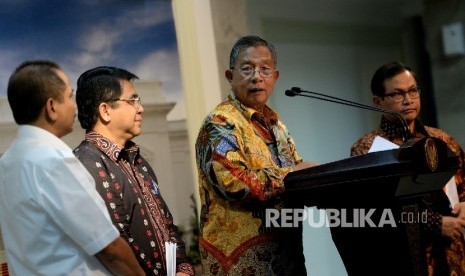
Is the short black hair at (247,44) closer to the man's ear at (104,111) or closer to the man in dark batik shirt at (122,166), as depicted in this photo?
the man in dark batik shirt at (122,166)

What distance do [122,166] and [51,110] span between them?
49 cm

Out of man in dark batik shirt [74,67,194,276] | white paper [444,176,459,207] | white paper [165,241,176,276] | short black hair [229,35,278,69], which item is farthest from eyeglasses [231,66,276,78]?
white paper [444,176,459,207]

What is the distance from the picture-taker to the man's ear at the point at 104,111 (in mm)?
2186

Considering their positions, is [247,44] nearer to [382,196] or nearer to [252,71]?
[252,71]

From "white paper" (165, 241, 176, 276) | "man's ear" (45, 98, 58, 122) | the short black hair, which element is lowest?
"white paper" (165, 241, 176, 276)

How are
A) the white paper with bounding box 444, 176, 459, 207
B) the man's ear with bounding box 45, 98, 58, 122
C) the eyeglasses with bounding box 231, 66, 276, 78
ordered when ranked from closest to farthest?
the man's ear with bounding box 45, 98, 58, 122 < the eyeglasses with bounding box 231, 66, 276, 78 < the white paper with bounding box 444, 176, 459, 207

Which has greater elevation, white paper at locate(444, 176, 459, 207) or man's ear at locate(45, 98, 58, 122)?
man's ear at locate(45, 98, 58, 122)

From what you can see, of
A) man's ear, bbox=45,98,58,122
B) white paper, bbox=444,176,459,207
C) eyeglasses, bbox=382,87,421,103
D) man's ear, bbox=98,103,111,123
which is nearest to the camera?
man's ear, bbox=45,98,58,122

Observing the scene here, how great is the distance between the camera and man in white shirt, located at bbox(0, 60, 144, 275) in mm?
1643

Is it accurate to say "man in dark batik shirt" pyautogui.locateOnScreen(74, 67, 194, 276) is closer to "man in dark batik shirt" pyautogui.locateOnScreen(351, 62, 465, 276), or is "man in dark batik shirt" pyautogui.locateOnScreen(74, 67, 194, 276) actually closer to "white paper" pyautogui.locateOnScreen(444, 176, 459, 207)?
"man in dark batik shirt" pyautogui.locateOnScreen(351, 62, 465, 276)

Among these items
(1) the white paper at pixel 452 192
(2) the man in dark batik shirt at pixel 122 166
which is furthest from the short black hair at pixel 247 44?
(1) the white paper at pixel 452 192

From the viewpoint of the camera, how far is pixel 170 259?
2.17 meters

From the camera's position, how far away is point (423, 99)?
5914 mm

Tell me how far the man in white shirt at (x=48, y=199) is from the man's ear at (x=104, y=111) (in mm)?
382
